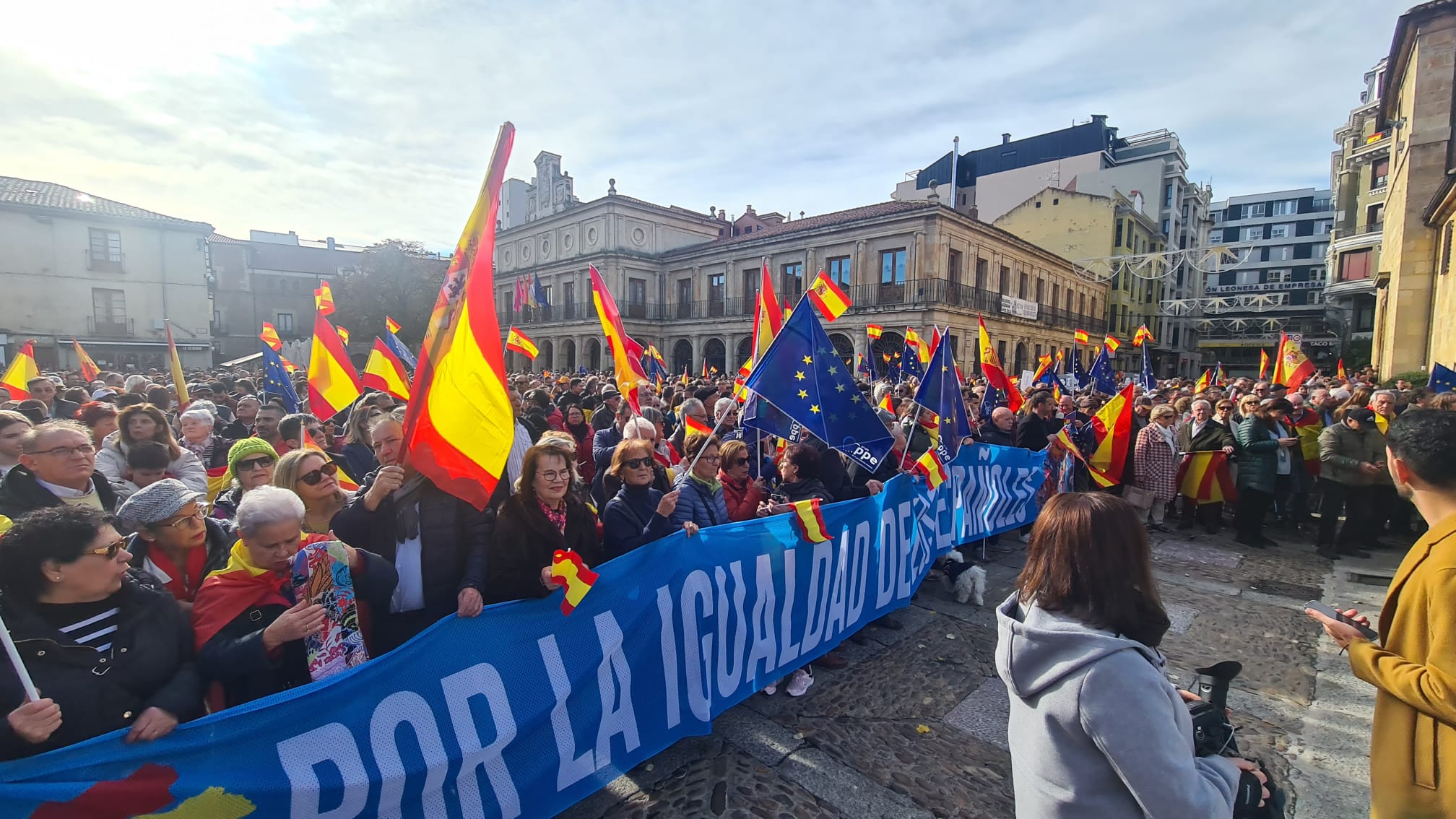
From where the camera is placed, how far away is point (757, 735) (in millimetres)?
3760

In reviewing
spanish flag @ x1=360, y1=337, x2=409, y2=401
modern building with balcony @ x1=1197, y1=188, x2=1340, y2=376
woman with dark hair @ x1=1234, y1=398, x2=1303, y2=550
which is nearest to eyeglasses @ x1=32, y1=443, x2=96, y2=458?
spanish flag @ x1=360, y1=337, x2=409, y2=401

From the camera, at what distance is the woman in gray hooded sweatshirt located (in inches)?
58.6

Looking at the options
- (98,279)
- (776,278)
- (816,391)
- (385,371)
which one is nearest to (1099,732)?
(816,391)

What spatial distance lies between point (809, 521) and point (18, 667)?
3.52m

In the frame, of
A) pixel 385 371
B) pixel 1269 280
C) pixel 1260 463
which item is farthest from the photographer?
pixel 1269 280

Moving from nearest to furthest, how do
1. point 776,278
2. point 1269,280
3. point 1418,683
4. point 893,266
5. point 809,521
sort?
point 1418,683 < point 809,521 < point 893,266 < point 776,278 < point 1269,280

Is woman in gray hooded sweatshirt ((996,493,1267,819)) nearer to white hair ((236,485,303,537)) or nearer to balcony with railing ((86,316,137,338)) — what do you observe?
white hair ((236,485,303,537))

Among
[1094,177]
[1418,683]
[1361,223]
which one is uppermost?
[1094,177]

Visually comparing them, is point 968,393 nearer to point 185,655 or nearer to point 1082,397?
point 1082,397

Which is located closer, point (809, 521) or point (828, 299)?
point (809, 521)

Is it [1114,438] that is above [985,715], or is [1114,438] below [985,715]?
above

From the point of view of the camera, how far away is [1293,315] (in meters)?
62.2

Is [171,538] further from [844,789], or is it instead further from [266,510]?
[844,789]

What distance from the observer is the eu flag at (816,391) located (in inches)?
187
